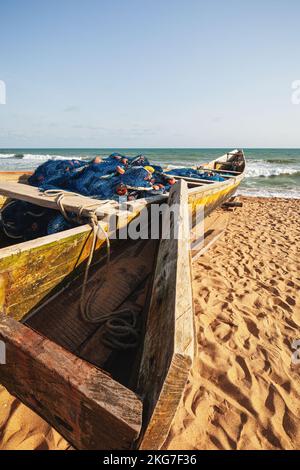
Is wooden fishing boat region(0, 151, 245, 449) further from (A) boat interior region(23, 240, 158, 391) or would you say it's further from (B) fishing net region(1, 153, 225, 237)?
(B) fishing net region(1, 153, 225, 237)

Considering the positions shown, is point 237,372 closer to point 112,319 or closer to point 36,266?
point 112,319

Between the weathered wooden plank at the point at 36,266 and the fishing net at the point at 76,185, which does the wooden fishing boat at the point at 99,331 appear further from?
the fishing net at the point at 76,185

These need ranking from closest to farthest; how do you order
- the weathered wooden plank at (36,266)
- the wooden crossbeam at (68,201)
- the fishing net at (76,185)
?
1. the weathered wooden plank at (36,266)
2. the wooden crossbeam at (68,201)
3. the fishing net at (76,185)

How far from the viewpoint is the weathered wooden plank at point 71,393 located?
0.98m

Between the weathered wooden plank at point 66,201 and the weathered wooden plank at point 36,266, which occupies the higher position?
the weathered wooden plank at point 66,201

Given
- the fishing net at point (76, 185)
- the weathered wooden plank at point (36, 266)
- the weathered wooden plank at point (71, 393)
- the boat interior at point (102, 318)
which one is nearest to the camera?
the weathered wooden plank at point (71, 393)

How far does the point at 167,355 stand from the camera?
3.79ft

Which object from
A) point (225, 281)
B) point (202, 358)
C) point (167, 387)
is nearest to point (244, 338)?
point (202, 358)

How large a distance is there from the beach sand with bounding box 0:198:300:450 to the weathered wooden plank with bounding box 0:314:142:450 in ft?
2.63

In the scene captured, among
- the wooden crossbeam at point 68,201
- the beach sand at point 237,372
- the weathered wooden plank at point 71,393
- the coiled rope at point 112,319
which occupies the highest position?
the wooden crossbeam at point 68,201

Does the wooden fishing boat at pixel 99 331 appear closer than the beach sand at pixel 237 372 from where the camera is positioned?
Yes

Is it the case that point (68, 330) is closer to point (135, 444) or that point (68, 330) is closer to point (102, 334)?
point (102, 334)

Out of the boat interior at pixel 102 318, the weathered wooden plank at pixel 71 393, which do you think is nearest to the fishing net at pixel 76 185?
the boat interior at pixel 102 318

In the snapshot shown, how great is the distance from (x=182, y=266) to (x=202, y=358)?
132cm
